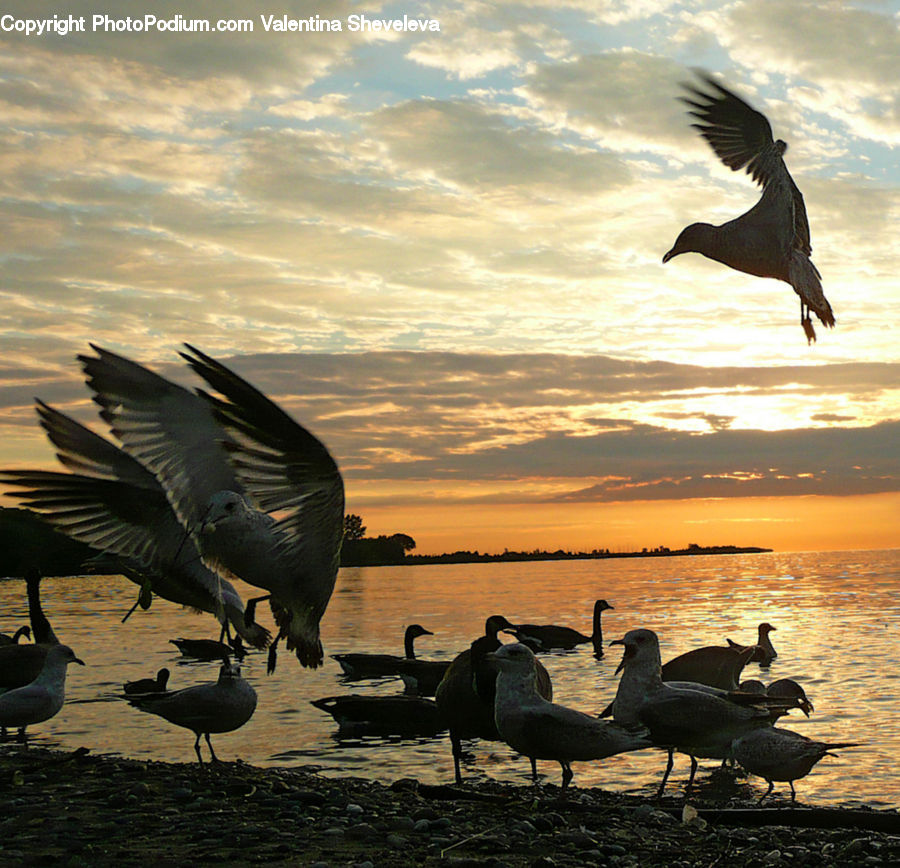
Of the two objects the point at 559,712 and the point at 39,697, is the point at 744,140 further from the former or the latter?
the point at 39,697

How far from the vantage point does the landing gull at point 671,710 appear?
30.7 feet

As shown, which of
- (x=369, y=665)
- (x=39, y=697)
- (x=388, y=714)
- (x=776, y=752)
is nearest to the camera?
(x=776, y=752)

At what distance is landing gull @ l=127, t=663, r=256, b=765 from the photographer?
9.88 metres

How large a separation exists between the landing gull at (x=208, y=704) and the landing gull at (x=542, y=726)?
2.81m

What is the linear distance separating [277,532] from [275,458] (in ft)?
2.93

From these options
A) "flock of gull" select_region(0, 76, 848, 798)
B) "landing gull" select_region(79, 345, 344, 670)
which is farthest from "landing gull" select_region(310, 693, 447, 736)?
"landing gull" select_region(79, 345, 344, 670)

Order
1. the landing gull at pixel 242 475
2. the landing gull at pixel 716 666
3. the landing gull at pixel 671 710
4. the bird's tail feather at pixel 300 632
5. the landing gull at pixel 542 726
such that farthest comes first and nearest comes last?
the landing gull at pixel 716 666, the landing gull at pixel 671 710, the landing gull at pixel 542 726, the bird's tail feather at pixel 300 632, the landing gull at pixel 242 475

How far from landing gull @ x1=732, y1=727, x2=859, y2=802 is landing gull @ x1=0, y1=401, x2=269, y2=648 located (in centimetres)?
516

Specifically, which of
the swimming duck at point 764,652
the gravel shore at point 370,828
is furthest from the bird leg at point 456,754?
the swimming duck at point 764,652

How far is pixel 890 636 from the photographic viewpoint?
81.9 ft

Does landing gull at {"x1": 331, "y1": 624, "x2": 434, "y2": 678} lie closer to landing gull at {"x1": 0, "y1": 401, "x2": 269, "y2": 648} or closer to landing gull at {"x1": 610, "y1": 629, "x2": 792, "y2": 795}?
landing gull at {"x1": 0, "y1": 401, "x2": 269, "y2": 648}

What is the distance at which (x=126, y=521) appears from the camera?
10.1m

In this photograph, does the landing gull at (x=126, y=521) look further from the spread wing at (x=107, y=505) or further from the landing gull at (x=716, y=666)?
the landing gull at (x=716, y=666)

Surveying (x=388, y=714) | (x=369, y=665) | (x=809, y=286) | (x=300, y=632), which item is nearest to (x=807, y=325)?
(x=809, y=286)
